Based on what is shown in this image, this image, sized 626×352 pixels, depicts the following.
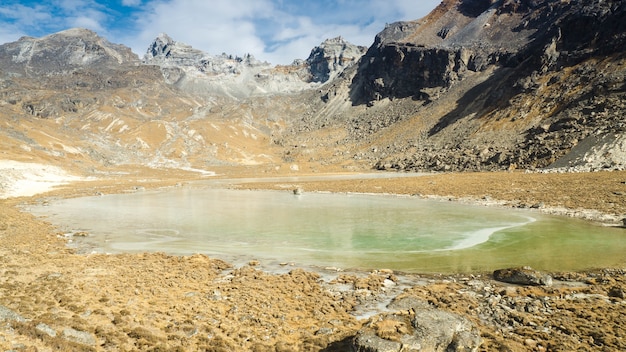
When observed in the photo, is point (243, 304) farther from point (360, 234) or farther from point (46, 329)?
point (360, 234)

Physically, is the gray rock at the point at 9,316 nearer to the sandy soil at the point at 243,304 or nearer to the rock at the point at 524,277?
the sandy soil at the point at 243,304

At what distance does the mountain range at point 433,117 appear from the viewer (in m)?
75.0

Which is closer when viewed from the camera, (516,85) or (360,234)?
(360,234)

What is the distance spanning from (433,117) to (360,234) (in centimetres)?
11068

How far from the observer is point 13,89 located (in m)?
183

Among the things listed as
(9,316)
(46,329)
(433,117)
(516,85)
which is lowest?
(46,329)

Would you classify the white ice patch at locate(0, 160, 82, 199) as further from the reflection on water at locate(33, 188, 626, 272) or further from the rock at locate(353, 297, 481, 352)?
the rock at locate(353, 297, 481, 352)

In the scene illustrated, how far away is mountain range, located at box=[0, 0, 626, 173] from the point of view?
2953 inches

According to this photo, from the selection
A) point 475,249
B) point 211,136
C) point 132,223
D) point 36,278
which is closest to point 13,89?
point 211,136

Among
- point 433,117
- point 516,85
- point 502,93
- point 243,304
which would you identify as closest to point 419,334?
point 243,304

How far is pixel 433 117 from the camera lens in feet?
419

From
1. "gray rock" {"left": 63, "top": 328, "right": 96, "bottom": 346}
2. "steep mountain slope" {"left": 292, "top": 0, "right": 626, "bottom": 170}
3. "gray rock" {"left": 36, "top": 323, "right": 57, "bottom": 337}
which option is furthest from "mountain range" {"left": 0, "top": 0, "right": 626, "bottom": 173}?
"gray rock" {"left": 36, "top": 323, "right": 57, "bottom": 337}

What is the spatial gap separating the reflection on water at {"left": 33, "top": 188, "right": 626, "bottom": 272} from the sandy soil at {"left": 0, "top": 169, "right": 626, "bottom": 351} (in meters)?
2.79

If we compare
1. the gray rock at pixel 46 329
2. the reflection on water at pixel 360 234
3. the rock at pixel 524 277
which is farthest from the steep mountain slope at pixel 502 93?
the gray rock at pixel 46 329
